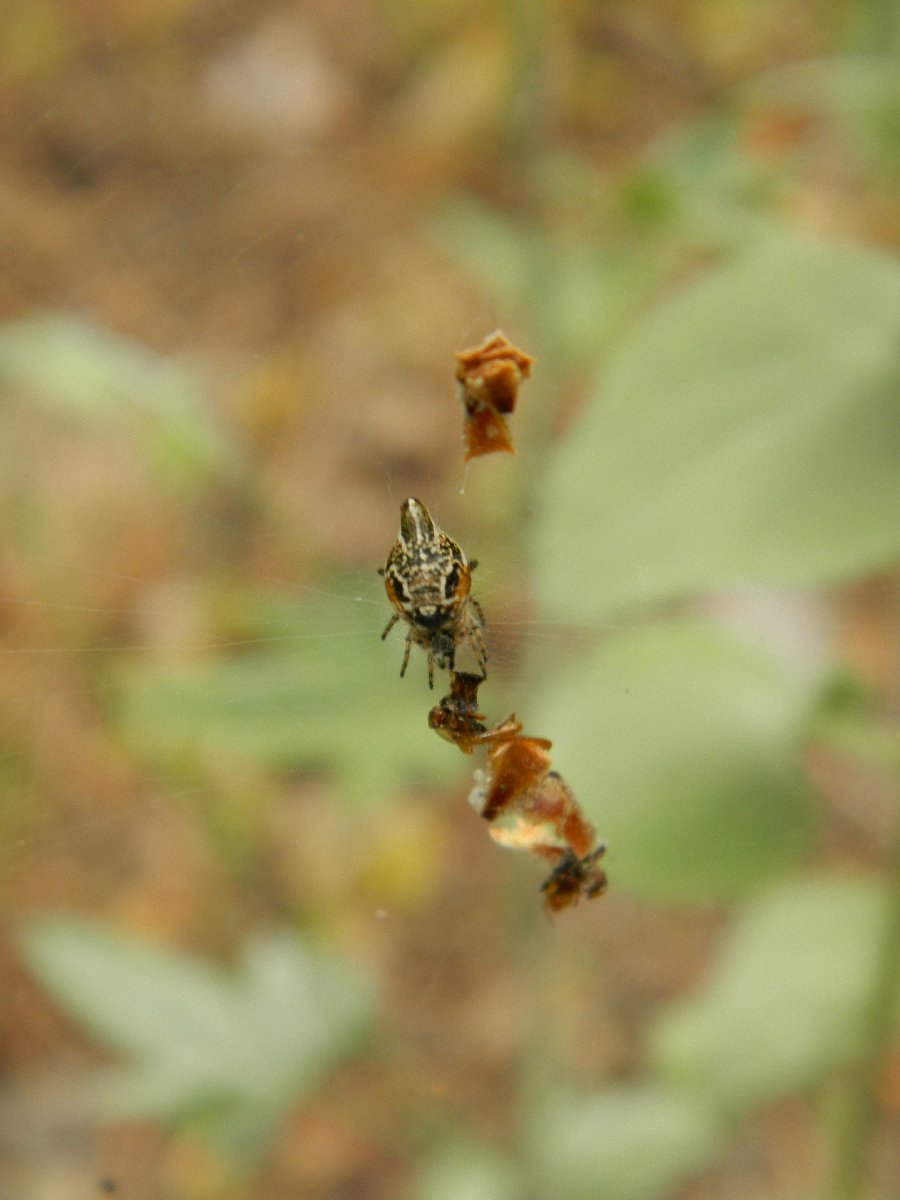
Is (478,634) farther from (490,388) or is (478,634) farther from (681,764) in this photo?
(681,764)

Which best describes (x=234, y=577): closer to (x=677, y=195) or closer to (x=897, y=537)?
(x=677, y=195)

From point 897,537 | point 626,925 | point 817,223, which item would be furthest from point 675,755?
point 817,223

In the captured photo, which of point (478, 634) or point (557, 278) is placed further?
point (557, 278)

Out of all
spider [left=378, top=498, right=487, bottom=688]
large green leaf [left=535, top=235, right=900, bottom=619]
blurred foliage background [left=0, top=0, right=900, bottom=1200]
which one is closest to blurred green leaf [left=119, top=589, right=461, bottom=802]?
blurred foliage background [left=0, top=0, right=900, bottom=1200]

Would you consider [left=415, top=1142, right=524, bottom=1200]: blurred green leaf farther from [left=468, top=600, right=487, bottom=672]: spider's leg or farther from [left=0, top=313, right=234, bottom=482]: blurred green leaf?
[left=468, top=600, right=487, bottom=672]: spider's leg

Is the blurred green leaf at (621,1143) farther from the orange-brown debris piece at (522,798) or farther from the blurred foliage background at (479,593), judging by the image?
the orange-brown debris piece at (522,798)

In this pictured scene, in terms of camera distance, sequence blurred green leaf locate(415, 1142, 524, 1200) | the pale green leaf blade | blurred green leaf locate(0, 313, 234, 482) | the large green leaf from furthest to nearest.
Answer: blurred green leaf locate(415, 1142, 524, 1200) < the pale green leaf blade < blurred green leaf locate(0, 313, 234, 482) < the large green leaf

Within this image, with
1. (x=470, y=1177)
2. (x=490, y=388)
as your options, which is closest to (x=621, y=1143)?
(x=470, y=1177)
